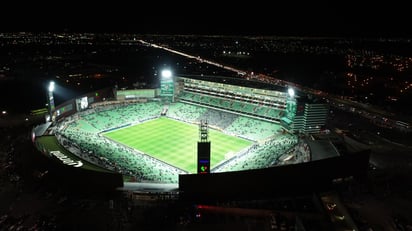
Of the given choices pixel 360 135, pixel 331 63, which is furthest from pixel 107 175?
pixel 331 63

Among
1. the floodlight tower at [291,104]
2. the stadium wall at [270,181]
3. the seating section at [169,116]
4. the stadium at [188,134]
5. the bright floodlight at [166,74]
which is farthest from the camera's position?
the bright floodlight at [166,74]

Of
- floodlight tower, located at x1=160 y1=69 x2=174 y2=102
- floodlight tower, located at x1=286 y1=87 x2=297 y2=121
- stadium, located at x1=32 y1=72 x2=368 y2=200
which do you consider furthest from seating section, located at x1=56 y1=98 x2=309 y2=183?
floodlight tower, located at x1=286 y1=87 x2=297 y2=121

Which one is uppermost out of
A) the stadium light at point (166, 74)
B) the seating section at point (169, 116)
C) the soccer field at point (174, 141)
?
the stadium light at point (166, 74)

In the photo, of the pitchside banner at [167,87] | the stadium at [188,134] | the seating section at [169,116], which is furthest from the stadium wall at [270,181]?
the pitchside banner at [167,87]

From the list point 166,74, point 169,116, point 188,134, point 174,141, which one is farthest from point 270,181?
point 166,74

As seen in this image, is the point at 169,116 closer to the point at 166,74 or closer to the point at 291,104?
the point at 166,74

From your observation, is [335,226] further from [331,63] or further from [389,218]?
[331,63]

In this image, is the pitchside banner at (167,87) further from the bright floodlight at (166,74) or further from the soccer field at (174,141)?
the soccer field at (174,141)

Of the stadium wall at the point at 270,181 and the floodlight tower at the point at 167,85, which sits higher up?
the floodlight tower at the point at 167,85
